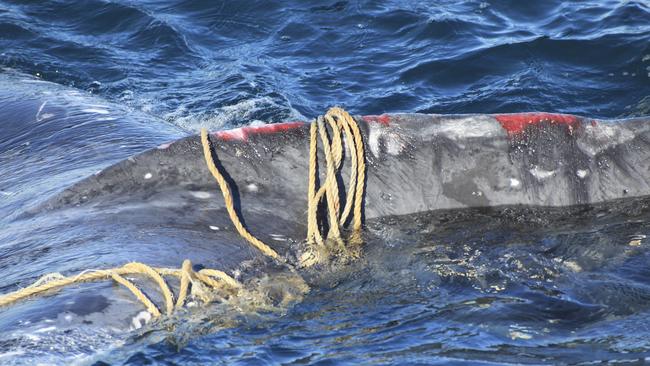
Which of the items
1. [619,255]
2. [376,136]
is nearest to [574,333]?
[619,255]

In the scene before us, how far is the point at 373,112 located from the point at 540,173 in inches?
196

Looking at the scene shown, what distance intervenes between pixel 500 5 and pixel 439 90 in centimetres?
284

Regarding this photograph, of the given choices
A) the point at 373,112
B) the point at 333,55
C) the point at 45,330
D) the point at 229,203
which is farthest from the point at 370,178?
the point at 333,55

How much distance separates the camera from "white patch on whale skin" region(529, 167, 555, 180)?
6.23 meters

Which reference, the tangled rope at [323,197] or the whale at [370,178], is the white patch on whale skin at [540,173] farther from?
the tangled rope at [323,197]

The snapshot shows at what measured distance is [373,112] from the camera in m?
11.1

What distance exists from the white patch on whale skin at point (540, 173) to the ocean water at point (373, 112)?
211mm

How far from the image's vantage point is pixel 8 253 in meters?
5.78

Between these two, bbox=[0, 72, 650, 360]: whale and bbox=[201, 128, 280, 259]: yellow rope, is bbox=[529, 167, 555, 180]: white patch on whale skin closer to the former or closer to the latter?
bbox=[0, 72, 650, 360]: whale

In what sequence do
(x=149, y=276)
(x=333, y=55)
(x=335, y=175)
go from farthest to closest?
(x=333, y=55) → (x=335, y=175) → (x=149, y=276)

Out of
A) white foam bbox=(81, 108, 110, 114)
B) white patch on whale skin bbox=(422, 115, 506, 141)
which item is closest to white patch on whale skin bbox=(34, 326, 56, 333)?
white patch on whale skin bbox=(422, 115, 506, 141)

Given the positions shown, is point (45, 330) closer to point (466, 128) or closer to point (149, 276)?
point (149, 276)

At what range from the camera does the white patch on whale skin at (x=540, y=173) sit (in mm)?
6234

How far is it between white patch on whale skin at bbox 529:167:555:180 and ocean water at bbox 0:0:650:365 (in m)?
0.21
